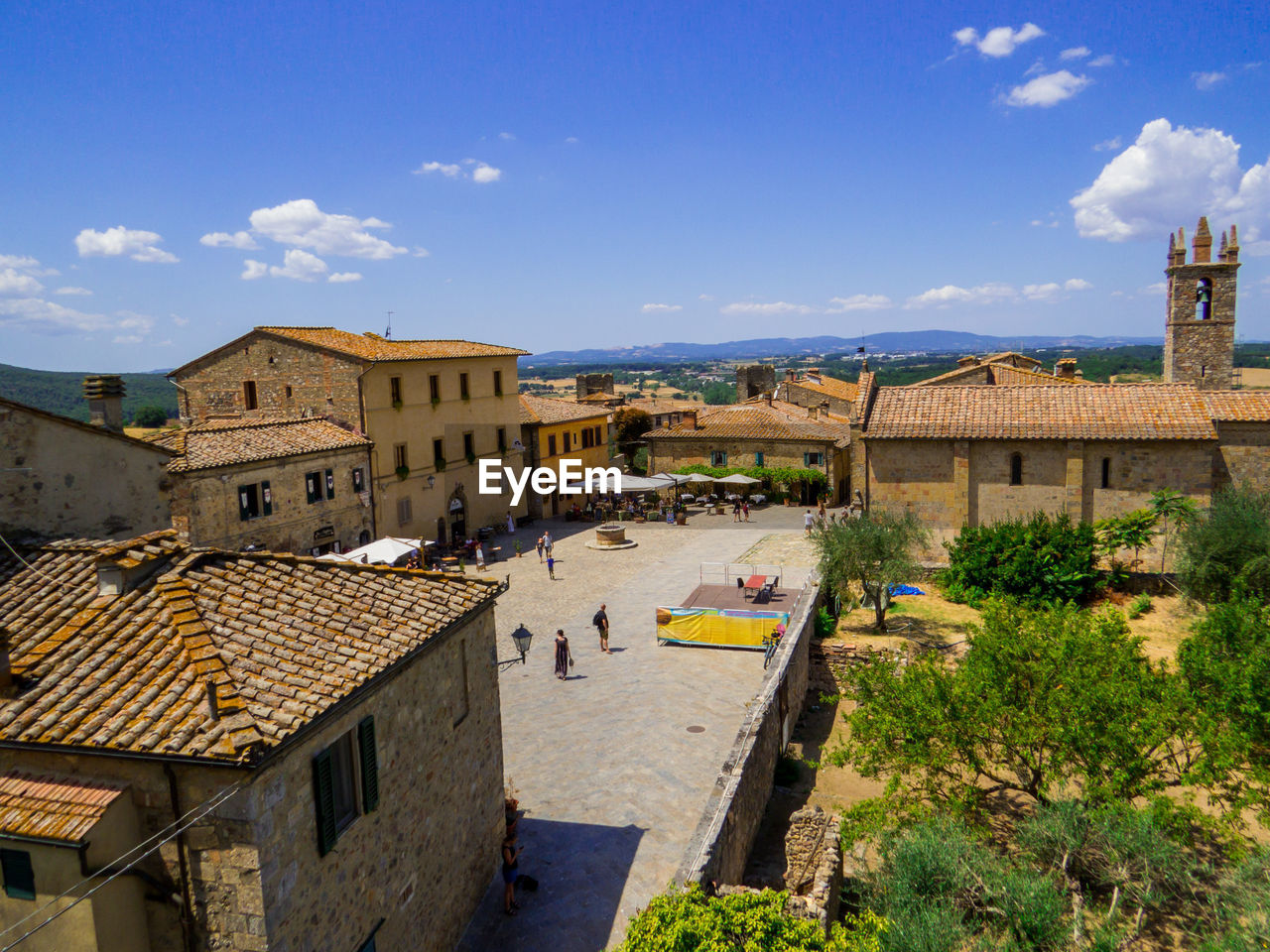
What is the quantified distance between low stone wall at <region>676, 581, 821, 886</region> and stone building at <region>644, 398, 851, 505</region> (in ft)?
85.4

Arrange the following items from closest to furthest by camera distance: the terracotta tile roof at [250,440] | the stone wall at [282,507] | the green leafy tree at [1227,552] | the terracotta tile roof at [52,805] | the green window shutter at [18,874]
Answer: the terracotta tile roof at [52,805], the green window shutter at [18,874], the green leafy tree at [1227,552], the stone wall at [282,507], the terracotta tile roof at [250,440]

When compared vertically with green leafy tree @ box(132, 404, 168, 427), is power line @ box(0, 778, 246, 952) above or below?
below

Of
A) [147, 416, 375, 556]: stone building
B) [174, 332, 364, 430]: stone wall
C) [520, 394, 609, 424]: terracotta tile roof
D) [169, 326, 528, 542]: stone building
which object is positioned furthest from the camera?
[520, 394, 609, 424]: terracotta tile roof

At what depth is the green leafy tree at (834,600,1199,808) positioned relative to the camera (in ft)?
37.2

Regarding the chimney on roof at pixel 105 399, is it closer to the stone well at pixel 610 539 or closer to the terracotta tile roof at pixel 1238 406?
the stone well at pixel 610 539

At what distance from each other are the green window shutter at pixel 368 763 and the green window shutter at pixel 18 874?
9.20ft

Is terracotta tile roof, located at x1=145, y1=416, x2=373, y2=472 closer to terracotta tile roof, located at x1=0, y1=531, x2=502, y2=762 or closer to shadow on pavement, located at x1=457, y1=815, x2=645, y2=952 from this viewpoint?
terracotta tile roof, located at x1=0, y1=531, x2=502, y2=762

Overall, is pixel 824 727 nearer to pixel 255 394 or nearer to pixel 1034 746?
pixel 1034 746

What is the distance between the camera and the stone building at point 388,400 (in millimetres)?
33812

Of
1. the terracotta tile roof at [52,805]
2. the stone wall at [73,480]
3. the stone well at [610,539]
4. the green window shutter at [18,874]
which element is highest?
the stone wall at [73,480]

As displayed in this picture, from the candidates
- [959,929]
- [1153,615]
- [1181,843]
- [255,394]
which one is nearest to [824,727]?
[1181,843]

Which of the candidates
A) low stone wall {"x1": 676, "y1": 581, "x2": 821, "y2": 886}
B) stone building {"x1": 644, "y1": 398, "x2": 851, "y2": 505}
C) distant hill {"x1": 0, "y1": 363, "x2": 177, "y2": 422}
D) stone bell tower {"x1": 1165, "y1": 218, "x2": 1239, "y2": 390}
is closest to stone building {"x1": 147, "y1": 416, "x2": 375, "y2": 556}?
low stone wall {"x1": 676, "y1": 581, "x2": 821, "y2": 886}

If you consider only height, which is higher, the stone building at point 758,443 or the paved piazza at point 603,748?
the stone building at point 758,443

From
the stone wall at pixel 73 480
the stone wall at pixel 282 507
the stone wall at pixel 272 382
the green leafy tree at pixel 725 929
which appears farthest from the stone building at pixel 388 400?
the green leafy tree at pixel 725 929
